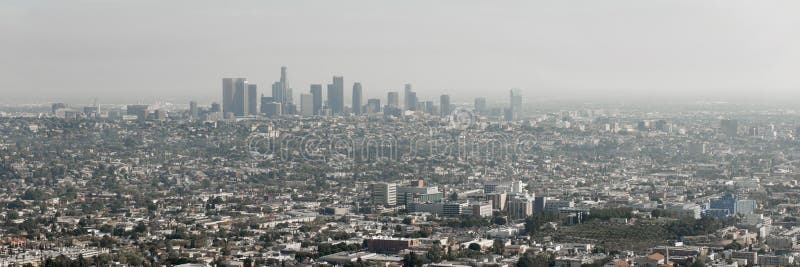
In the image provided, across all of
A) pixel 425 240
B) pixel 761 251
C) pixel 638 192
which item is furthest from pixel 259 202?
pixel 761 251

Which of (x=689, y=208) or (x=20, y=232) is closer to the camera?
(x=20, y=232)

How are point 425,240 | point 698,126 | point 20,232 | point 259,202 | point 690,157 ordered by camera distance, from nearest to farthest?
1. point 425,240
2. point 20,232
3. point 259,202
4. point 690,157
5. point 698,126

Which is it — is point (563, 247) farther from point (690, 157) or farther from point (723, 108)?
point (723, 108)

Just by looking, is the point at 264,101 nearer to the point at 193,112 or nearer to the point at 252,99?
the point at 252,99

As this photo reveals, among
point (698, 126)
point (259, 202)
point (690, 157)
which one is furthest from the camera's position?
point (698, 126)

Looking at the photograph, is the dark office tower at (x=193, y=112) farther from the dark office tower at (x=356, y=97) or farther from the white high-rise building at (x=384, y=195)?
the white high-rise building at (x=384, y=195)

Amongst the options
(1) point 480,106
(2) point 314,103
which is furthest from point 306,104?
(1) point 480,106

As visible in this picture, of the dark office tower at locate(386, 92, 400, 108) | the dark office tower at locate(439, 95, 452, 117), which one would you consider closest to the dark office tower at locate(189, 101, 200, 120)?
the dark office tower at locate(386, 92, 400, 108)
